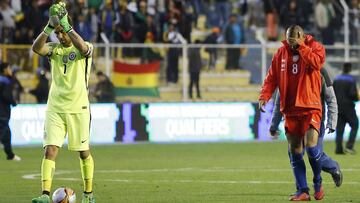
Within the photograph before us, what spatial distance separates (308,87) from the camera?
1543 cm

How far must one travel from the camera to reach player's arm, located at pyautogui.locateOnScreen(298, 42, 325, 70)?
15.0m

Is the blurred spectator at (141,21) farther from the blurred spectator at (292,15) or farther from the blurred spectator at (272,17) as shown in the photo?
the blurred spectator at (292,15)

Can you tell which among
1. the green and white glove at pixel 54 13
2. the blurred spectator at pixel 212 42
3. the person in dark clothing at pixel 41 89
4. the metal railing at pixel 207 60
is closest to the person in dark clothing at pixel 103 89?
the metal railing at pixel 207 60

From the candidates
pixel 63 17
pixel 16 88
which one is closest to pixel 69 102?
pixel 63 17

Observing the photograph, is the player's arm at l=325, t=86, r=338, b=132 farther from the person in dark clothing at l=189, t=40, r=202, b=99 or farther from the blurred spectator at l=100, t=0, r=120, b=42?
the blurred spectator at l=100, t=0, r=120, b=42

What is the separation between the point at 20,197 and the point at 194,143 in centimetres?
1597

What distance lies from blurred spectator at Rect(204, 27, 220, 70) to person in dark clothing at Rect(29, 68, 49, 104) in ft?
15.9

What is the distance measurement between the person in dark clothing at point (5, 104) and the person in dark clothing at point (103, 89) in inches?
242

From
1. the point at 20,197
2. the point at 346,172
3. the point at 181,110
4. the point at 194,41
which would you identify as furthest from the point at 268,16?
the point at 20,197

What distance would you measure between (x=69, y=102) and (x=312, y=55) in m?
3.18

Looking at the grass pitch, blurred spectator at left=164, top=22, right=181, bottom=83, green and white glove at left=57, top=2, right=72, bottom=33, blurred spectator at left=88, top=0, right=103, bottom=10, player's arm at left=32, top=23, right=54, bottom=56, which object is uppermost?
green and white glove at left=57, top=2, right=72, bottom=33

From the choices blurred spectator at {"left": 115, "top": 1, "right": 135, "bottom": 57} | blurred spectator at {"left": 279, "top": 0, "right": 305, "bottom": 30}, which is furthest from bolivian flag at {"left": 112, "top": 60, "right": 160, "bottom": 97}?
blurred spectator at {"left": 279, "top": 0, "right": 305, "bottom": 30}

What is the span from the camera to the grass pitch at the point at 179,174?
16.4 m

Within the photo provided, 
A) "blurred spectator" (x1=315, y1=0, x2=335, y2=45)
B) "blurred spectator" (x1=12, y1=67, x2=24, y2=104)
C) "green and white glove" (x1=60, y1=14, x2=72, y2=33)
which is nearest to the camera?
"green and white glove" (x1=60, y1=14, x2=72, y2=33)
